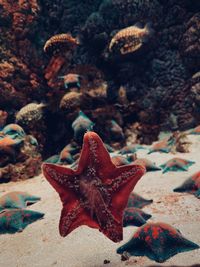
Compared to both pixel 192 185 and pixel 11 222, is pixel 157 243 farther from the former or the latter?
pixel 11 222

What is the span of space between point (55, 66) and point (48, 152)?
3009 mm

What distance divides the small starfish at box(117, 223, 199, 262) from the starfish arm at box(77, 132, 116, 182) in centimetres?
72

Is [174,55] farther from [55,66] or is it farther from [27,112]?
[27,112]

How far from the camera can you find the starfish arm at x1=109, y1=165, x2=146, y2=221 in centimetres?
290

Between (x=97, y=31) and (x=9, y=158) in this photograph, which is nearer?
(x=9, y=158)

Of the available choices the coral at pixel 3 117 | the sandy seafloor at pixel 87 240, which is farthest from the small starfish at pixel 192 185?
→ the coral at pixel 3 117

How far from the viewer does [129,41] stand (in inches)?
389

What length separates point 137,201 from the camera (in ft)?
14.3

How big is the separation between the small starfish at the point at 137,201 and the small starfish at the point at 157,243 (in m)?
1.15

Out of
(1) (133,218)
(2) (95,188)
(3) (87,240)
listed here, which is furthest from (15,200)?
(2) (95,188)

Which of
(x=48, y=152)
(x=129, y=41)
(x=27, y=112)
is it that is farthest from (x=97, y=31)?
(x=48, y=152)

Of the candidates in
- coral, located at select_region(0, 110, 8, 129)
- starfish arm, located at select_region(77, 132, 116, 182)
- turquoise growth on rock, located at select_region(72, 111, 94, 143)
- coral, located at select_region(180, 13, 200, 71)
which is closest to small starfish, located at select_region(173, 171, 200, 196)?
starfish arm, located at select_region(77, 132, 116, 182)

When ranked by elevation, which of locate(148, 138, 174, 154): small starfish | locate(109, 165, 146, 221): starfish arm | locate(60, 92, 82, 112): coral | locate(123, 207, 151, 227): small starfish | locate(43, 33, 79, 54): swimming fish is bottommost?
locate(123, 207, 151, 227): small starfish

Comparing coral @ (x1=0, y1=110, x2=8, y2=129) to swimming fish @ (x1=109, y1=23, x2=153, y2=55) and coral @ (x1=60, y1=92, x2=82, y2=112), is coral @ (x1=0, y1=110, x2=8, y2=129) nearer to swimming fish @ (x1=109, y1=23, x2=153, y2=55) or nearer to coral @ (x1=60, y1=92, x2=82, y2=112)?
coral @ (x1=60, y1=92, x2=82, y2=112)
